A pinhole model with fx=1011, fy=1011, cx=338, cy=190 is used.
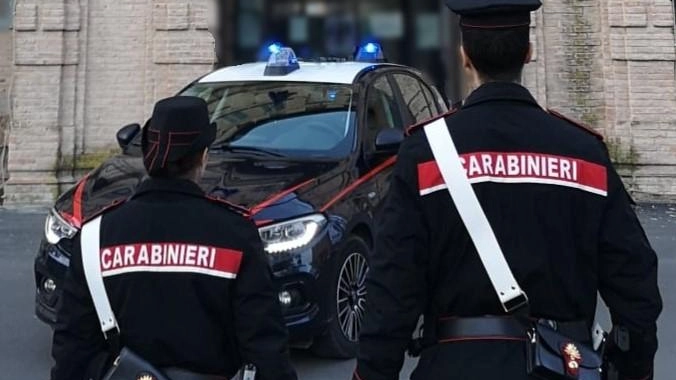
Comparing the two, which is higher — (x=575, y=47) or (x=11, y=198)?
(x=575, y=47)

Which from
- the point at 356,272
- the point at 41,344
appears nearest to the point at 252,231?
the point at 356,272

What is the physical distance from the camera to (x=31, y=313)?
7.55m

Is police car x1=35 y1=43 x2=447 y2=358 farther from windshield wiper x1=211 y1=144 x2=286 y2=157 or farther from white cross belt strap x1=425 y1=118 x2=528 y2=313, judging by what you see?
white cross belt strap x1=425 y1=118 x2=528 y2=313

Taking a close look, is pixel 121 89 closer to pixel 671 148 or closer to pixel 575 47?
pixel 575 47

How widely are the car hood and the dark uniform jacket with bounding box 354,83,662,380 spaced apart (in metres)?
3.13

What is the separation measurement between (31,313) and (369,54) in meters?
3.34

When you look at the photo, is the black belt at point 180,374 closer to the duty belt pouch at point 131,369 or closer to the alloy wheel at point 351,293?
the duty belt pouch at point 131,369

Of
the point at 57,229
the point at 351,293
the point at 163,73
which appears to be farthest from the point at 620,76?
the point at 57,229

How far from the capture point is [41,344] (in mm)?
6711

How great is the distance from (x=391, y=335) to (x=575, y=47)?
11.6 meters

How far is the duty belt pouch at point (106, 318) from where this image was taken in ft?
8.77

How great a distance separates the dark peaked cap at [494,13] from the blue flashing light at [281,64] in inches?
195

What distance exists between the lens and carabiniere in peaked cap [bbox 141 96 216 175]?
9.22 ft

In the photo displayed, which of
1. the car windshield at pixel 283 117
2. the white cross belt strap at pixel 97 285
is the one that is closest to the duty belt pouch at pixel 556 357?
the white cross belt strap at pixel 97 285
